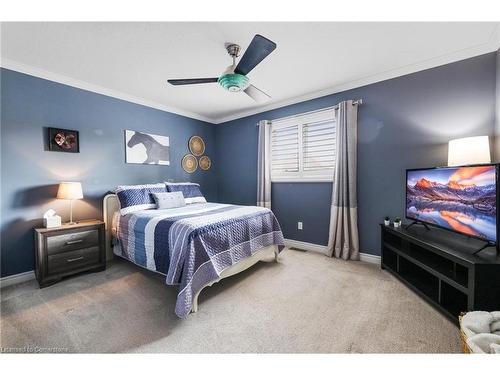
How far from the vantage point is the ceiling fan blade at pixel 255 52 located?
147cm

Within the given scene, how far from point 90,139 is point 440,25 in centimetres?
407

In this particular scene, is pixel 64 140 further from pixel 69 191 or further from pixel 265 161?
pixel 265 161

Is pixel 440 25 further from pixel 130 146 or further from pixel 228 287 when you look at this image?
pixel 130 146

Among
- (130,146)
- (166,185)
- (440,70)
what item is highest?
(440,70)

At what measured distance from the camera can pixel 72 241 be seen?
93.5 inches

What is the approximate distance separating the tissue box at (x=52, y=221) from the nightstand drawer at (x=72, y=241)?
7.3 inches

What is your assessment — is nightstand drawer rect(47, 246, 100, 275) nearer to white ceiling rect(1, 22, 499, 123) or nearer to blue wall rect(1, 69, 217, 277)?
blue wall rect(1, 69, 217, 277)

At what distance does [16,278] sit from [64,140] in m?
1.66

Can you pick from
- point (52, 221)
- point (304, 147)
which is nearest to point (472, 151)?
point (304, 147)

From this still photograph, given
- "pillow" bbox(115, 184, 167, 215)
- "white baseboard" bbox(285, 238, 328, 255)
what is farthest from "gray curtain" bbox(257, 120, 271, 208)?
"pillow" bbox(115, 184, 167, 215)

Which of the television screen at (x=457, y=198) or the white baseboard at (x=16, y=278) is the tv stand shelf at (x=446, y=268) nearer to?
the television screen at (x=457, y=198)

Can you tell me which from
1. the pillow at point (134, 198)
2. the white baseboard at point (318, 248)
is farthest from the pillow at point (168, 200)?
the white baseboard at point (318, 248)
